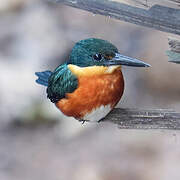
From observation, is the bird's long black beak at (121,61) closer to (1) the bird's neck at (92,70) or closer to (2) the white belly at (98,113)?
(1) the bird's neck at (92,70)

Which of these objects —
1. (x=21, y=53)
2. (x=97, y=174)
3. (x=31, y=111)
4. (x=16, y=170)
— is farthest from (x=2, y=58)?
(x=97, y=174)

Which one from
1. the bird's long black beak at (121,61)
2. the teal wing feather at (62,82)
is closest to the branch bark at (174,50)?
the bird's long black beak at (121,61)

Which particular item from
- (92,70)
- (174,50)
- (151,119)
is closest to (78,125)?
(92,70)

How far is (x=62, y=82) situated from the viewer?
2434 millimetres

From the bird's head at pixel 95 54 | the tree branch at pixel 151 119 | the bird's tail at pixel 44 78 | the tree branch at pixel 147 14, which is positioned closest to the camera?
the tree branch at pixel 147 14

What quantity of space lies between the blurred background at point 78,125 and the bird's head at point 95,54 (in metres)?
2.73

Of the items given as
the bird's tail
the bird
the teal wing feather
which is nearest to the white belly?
the bird

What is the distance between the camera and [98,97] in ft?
7.78

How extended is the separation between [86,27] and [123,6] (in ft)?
16.3

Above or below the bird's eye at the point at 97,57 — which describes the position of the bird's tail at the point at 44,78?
below

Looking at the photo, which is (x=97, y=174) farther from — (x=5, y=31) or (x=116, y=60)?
(x=116, y=60)

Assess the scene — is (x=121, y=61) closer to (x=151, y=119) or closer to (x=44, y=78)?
(x=151, y=119)

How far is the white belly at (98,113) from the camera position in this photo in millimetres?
2164

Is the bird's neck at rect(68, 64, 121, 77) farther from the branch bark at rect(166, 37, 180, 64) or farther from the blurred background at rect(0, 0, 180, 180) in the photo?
the blurred background at rect(0, 0, 180, 180)
